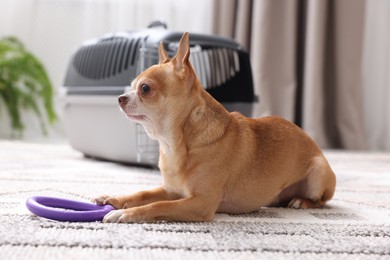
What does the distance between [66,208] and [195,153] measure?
1.06 ft

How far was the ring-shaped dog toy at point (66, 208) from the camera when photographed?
1.06 m

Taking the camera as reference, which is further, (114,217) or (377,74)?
(377,74)

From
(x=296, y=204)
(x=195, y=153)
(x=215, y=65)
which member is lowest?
(x=296, y=204)

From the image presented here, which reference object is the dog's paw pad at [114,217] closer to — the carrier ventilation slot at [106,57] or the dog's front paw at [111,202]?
the dog's front paw at [111,202]

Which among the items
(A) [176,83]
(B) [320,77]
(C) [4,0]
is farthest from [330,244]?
(C) [4,0]

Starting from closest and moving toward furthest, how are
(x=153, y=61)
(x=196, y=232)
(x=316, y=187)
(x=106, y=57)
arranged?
(x=196, y=232) → (x=316, y=187) → (x=153, y=61) → (x=106, y=57)

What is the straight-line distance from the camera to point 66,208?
3.92ft

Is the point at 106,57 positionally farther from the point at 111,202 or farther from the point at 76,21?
the point at 76,21

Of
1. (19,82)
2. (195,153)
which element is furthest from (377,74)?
(195,153)

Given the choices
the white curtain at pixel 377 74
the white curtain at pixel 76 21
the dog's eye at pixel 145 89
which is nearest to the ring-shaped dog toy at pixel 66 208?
the dog's eye at pixel 145 89

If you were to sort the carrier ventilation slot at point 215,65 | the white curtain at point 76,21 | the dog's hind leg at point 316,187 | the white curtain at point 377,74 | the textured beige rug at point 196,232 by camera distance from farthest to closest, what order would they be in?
the white curtain at point 377,74
the white curtain at point 76,21
the carrier ventilation slot at point 215,65
the dog's hind leg at point 316,187
the textured beige rug at point 196,232

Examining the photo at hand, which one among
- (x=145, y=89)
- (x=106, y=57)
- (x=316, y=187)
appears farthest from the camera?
(x=106, y=57)

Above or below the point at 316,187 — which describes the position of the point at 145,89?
above

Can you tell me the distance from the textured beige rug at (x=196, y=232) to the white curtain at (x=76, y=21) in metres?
1.89
